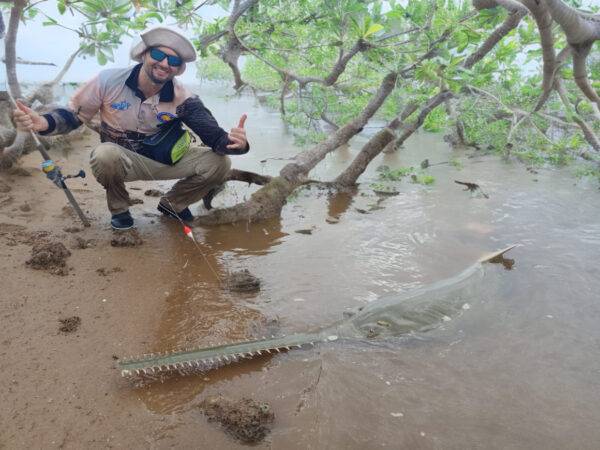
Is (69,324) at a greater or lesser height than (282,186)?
lesser

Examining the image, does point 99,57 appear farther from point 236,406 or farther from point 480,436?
point 480,436

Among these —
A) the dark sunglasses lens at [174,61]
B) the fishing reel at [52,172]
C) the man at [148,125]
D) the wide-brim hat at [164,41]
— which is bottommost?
the fishing reel at [52,172]

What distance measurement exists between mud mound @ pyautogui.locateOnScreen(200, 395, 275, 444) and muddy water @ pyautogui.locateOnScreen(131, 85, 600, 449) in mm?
45

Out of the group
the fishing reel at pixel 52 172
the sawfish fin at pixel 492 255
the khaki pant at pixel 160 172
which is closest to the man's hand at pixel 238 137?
the khaki pant at pixel 160 172

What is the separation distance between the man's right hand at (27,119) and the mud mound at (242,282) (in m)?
1.81

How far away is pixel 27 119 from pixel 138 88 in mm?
829

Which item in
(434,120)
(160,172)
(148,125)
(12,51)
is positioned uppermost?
(12,51)

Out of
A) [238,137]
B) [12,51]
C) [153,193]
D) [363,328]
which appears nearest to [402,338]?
[363,328]

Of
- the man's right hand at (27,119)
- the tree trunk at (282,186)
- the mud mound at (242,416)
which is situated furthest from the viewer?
the tree trunk at (282,186)

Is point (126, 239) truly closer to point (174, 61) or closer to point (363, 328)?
point (174, 61)

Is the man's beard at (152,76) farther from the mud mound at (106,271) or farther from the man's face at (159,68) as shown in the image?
the mud mound at (106,271)

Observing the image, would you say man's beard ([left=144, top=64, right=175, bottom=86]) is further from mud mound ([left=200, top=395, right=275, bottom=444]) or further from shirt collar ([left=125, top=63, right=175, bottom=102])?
mud mound ([left=200, top=395, right=275, bottom=444])

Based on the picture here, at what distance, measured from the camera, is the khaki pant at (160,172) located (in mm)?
3336

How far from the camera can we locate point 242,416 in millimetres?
1667
